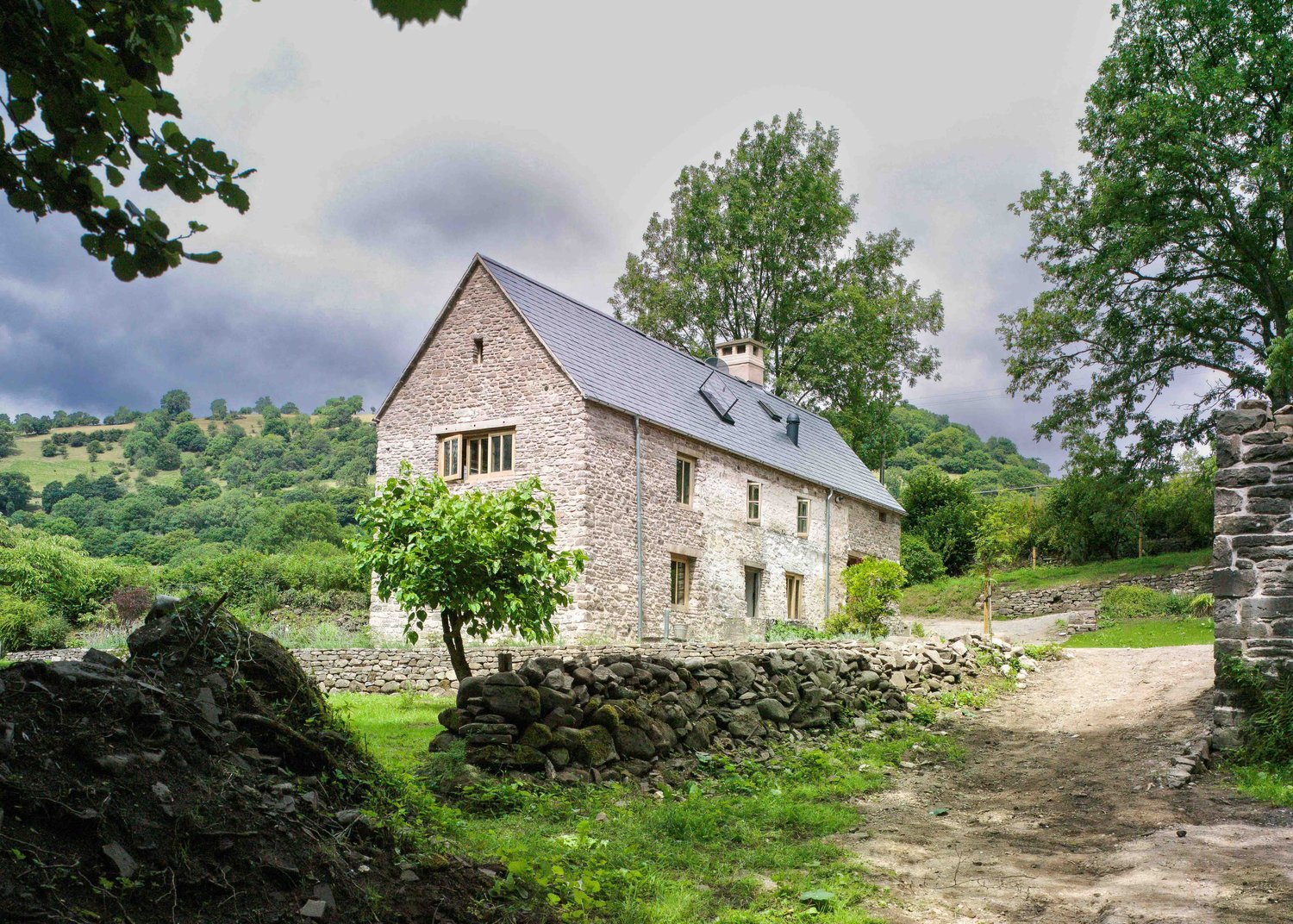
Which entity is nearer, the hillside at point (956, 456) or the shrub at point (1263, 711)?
the shrub at point (1263, 711)

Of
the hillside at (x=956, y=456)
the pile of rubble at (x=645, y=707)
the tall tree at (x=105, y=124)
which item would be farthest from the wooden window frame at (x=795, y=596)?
the hillside at (x=956, y=456)

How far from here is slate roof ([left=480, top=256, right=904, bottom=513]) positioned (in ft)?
74.3

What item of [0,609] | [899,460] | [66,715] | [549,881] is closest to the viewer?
[66,715]

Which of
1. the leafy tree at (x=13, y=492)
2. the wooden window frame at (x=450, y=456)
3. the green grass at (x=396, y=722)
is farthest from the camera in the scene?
the leafy tree at (x=13, y=492)

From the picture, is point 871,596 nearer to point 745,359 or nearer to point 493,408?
point 493,408

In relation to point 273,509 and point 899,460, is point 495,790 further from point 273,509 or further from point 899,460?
point 899,460

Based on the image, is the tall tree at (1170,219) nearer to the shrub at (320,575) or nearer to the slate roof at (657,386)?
the slate roof at (657,386)

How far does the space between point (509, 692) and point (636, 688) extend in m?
1.89

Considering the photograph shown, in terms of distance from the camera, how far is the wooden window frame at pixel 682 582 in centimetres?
2369

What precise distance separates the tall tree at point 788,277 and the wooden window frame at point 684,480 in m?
13.1

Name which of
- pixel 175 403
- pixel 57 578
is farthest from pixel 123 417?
pixel 57 578

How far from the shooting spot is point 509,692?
9.56 meters

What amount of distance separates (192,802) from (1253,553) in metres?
10.6

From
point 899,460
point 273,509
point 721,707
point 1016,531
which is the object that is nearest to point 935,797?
point 721,707
